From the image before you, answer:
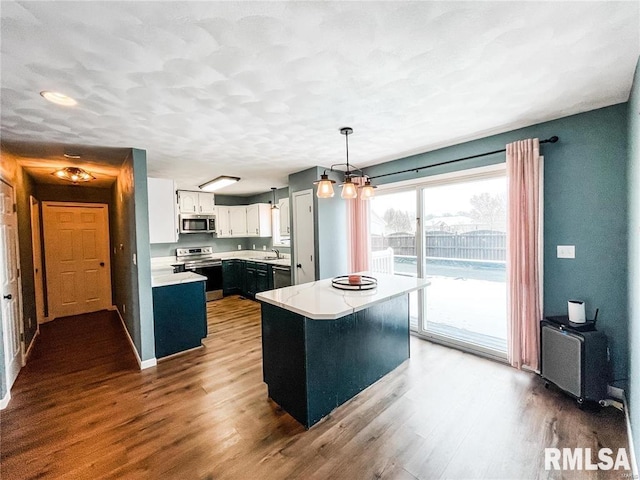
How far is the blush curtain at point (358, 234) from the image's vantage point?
14.0 feet

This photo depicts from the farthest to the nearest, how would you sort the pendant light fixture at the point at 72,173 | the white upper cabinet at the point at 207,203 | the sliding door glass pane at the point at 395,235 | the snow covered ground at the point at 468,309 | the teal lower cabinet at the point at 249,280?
the white upper cabinet at the point at 207,203, the teal lower cabinet at the point at 249,280, the sliding door glass pane at the point at 395,235, the pendant light fixture at the point at 72,173, the snow covered ground at the point at 468,309

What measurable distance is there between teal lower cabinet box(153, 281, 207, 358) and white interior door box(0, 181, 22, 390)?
48.4 inches

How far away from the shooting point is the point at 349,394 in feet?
7.93

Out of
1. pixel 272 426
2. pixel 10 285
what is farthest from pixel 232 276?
pixel 272 426

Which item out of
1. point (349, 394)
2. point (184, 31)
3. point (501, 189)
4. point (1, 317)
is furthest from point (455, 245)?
point (1, 317)

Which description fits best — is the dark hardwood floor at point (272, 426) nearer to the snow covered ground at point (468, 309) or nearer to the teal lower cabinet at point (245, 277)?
the snow covered ground at point (468, 309)

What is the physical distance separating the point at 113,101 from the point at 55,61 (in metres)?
0.50

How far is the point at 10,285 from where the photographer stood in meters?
2.88

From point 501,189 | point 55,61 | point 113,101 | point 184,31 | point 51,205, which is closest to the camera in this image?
point 184,31

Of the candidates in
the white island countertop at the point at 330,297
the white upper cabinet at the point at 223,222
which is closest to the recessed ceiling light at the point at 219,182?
the white upper cabinet at the point at 223,222

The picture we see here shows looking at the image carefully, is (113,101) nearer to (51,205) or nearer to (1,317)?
(1,317)

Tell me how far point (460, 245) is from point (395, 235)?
0.96 m

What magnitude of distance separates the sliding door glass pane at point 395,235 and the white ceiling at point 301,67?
1324 millimetres

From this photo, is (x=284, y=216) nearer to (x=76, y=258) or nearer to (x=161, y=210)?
(x=161, y=210)
